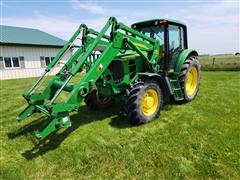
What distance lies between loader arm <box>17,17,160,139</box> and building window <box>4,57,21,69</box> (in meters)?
13.4

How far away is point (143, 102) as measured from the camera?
452 cm

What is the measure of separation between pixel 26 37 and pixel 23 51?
2.00 metres

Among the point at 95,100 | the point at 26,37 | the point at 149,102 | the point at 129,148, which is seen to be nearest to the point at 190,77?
the point at 149,102

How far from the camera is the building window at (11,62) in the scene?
15769 mm

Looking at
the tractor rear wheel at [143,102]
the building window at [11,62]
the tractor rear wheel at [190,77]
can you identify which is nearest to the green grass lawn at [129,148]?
the tractor rear wheel at [143,102]

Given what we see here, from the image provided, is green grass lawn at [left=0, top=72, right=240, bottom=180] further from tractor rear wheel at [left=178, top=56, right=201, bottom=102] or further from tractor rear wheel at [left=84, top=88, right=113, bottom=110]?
tractor rear wheel at [left=178, top=56, right=201, bottom=102]

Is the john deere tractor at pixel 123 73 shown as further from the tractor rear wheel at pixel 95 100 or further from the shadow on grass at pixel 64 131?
the shadow on grass at pixel 64 131

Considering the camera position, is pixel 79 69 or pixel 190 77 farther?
pixel 190 77

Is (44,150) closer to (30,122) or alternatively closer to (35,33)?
(30,122)

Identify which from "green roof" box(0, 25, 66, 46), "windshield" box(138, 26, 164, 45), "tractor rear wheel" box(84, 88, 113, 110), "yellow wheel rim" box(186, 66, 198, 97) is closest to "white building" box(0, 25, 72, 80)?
"green roof" box(0, 25, 66, 46)

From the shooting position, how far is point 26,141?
411cm

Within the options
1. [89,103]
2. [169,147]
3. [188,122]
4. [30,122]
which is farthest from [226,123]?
[30,122]

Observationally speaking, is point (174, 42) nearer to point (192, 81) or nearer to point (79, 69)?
point (192, 81)

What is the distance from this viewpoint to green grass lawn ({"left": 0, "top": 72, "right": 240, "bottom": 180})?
3035 millimetres
